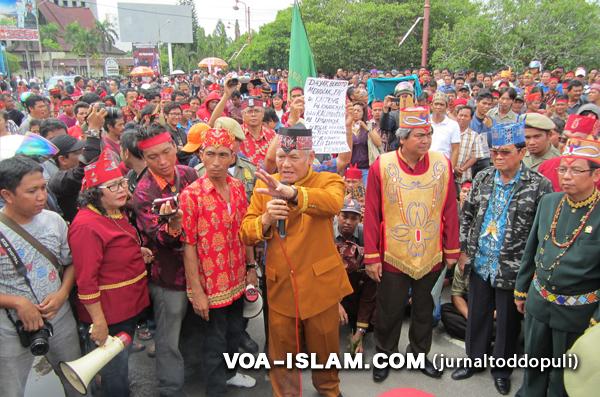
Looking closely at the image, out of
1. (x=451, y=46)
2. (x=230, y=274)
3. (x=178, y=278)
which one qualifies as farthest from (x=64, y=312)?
(x=451, y=46)

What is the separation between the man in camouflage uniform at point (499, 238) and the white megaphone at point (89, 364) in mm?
2696

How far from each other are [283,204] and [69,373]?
1.56m

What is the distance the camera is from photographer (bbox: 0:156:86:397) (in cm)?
256

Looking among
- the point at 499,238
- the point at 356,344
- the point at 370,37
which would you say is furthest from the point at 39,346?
the point at 370,37

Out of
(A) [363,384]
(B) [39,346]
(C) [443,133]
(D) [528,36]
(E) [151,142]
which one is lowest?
(A) [363,384]

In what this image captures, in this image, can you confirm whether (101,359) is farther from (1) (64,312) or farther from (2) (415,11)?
(2) (415,11)

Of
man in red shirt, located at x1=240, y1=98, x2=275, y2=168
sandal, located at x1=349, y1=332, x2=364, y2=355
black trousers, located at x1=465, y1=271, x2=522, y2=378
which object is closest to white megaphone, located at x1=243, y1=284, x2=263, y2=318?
sandal, located at x1=349, y1=332, x2=364, y2=355

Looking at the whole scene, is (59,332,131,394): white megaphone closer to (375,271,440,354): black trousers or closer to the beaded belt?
(375,271,440,354): black trousers

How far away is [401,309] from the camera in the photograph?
364 cm

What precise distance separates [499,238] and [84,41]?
67.2 meters

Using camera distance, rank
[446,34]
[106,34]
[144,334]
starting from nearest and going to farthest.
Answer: [144,334] < [446,34] < [106,34]

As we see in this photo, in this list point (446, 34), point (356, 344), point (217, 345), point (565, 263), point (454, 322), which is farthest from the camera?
point (446, 34)
